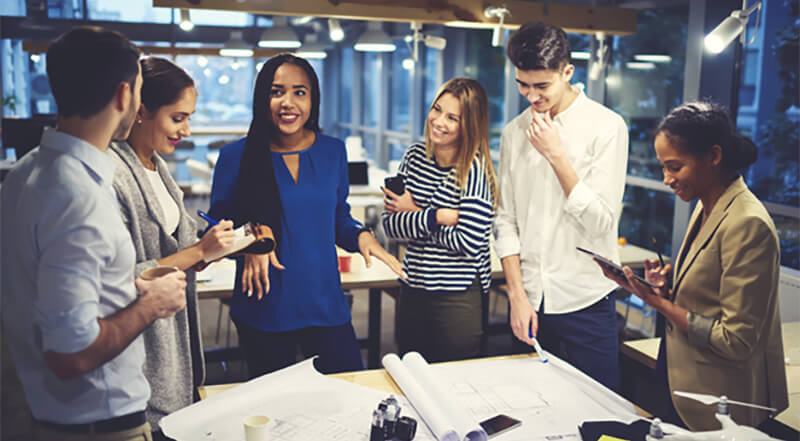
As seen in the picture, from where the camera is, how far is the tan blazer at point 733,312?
157 cm

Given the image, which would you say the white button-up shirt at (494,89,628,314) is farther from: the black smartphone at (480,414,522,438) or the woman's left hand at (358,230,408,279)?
the black smartphone at (480,414,522,438)

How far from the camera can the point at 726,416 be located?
4.37 ft

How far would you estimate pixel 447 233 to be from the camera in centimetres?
228

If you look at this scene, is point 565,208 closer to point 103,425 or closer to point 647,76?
point 103,425

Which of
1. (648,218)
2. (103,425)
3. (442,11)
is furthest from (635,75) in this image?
(103,425)

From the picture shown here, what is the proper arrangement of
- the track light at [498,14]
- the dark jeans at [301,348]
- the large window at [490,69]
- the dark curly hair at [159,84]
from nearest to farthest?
the dark curly hair at [159,84]
the dark jeans at [301,348]
the track light at [498,14]
the large window at [490,69]

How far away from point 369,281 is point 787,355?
1.86m

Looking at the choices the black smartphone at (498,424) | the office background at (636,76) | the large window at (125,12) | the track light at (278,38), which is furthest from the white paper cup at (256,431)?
the large window at (125,12)

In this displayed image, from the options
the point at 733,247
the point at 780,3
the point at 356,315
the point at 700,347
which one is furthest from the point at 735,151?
the point at 356,315

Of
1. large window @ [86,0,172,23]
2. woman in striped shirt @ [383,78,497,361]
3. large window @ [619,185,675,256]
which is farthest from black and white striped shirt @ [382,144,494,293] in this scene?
large window @ [86,0,172,23]

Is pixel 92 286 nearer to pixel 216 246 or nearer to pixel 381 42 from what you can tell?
pixel 216 246

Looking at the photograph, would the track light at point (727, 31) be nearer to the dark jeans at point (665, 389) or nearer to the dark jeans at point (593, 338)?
the dark jeans at point (593, 338)

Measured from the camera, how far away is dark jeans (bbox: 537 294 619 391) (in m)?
2.11

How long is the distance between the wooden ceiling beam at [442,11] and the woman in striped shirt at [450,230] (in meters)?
1.43
